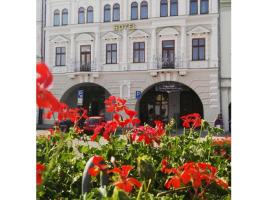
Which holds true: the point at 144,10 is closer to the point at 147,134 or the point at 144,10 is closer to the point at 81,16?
the point at 81,16

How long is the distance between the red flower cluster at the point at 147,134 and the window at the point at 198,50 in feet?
0.57

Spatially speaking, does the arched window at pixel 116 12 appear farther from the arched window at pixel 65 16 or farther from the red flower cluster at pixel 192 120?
the red flower cluster at pixel 192 120

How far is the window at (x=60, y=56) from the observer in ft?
2.56

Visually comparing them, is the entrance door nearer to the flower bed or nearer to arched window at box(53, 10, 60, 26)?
the flower bed

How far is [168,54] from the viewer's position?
0.80 meters

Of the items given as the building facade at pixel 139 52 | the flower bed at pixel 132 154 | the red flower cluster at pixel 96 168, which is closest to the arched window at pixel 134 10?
the building facade at pixel 139 52

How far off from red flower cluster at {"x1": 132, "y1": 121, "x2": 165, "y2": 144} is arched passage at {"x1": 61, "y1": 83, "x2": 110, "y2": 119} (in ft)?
0.24

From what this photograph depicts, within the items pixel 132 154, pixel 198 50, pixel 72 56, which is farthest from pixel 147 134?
pixel 72 56

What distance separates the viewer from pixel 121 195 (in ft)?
0.95
